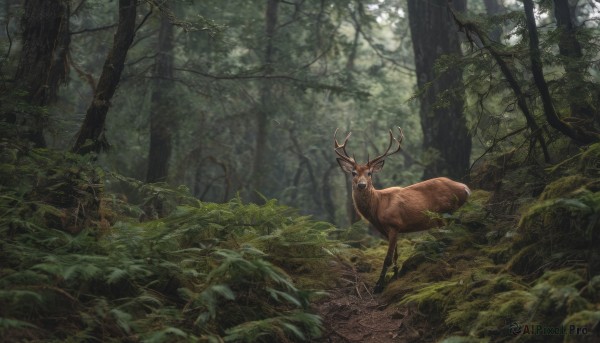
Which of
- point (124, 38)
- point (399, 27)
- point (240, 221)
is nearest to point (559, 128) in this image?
point (240, 221)

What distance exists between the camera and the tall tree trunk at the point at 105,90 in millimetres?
7867

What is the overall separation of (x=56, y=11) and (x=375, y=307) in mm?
5554

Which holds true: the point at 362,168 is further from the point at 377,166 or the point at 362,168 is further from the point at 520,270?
the point at 520,270

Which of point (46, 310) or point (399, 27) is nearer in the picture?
point (46, 310)

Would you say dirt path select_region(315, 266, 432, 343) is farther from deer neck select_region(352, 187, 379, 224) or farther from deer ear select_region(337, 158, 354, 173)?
deer ear select_region(337, 158, 354, 173)

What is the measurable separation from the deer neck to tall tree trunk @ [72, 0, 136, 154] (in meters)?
3.78

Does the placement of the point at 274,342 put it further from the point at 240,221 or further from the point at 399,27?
the point at 399,27

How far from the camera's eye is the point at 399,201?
9102 mm

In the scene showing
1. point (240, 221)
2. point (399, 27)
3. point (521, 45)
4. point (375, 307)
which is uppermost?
point (399, 27)

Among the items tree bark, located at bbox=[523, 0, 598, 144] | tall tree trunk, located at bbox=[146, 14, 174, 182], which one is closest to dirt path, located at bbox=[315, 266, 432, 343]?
tree bark, located at bbox=[523, 0, 598, 144]

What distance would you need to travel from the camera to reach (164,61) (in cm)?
1669

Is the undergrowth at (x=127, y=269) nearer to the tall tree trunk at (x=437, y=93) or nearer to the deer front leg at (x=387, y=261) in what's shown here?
the deer front leg at (x=387, y=261)

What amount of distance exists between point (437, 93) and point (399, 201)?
189 inches

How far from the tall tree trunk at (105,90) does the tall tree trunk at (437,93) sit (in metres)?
6.37
